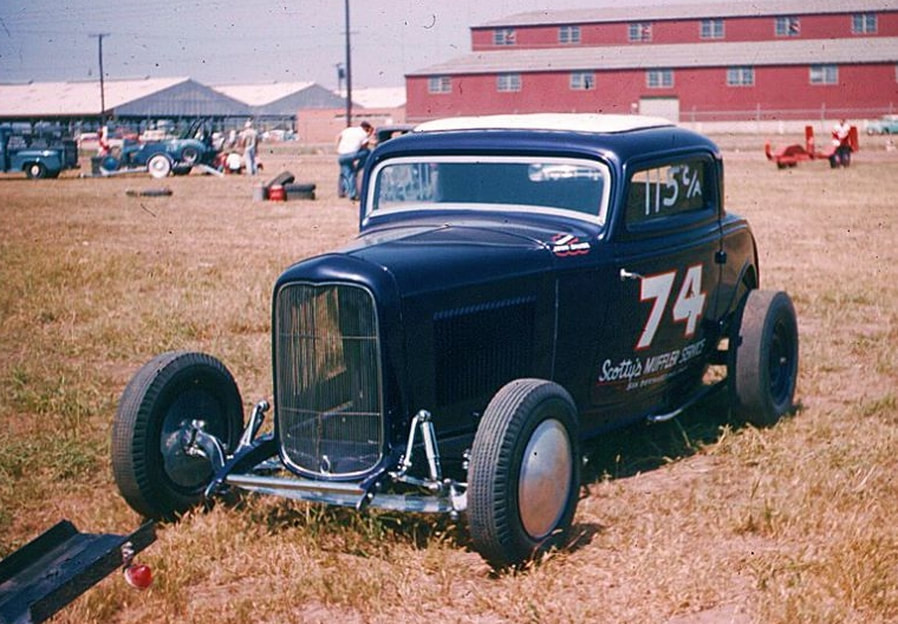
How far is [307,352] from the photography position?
4676 millimetres

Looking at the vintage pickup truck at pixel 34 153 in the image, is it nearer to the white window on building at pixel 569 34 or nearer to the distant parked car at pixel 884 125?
the white window on building at pixel 569 34

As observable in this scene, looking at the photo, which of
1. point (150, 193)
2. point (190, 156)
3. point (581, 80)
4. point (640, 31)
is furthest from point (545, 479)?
point (640, 31)

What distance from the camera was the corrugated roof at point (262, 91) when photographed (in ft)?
248

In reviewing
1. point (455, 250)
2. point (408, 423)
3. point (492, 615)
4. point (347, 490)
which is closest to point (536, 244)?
point (455, 250)

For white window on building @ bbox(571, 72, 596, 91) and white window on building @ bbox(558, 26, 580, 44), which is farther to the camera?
white window on building @ bbox(558, 26, 580, 44)

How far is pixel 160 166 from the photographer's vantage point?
108ft

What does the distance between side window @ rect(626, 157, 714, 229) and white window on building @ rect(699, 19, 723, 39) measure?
185 feet

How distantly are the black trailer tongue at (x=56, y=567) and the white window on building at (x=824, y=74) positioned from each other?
56.7 metres

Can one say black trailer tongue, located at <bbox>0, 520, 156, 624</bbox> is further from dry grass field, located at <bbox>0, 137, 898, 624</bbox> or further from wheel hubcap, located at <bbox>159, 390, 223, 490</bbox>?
wheel hubcap, located at <bbox>159, 390, 223, 490</bbox>

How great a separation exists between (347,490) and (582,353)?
1543 millimetres

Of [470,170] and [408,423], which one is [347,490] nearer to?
[408,423]

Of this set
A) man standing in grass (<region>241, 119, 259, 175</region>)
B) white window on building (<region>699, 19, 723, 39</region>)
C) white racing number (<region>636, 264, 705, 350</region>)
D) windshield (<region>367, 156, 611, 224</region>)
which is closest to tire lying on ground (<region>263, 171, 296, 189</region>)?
man standing in grass (<region>241, 119, 259, 175</region>)

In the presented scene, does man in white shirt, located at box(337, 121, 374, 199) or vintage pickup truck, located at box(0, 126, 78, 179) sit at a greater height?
vintage pickup truck, located at box(0, 126, 78, 179)

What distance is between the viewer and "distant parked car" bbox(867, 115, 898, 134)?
173 feet
